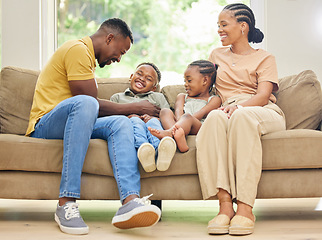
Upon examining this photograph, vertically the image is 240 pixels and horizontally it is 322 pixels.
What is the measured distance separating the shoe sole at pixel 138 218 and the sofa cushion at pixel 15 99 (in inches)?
40.8

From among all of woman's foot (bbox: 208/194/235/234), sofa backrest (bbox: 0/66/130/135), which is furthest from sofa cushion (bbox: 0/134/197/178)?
sofa backrest (bbox: 0/66/130/135)

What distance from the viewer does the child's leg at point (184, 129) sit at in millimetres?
2033

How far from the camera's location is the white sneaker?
5.64 feet

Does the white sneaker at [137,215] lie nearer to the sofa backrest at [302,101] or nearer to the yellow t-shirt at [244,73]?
the yellow t-shirt at [244,73]

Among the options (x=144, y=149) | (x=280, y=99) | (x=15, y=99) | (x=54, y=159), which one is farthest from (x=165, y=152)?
(x=15, y=99)

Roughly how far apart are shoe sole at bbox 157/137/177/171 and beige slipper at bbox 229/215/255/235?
14.8 inches

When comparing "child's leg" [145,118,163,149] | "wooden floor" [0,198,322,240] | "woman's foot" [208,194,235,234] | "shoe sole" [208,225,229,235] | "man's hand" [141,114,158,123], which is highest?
"man's hand" [141,114,158,123]

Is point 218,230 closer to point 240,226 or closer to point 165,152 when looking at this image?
point 240,226

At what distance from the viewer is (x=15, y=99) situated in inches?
101

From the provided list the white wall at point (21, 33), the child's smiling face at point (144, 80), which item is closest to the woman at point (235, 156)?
the child's smiling face at point (144, 80)

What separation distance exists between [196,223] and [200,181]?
0.24 metres

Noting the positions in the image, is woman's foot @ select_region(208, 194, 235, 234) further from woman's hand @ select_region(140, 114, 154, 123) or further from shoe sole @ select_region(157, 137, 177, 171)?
woman's hand @ select_region(140, 114, 154, 123)

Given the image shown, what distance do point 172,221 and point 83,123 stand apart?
0.67 m

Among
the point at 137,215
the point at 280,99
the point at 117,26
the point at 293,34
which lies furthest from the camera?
the point at 293,34
